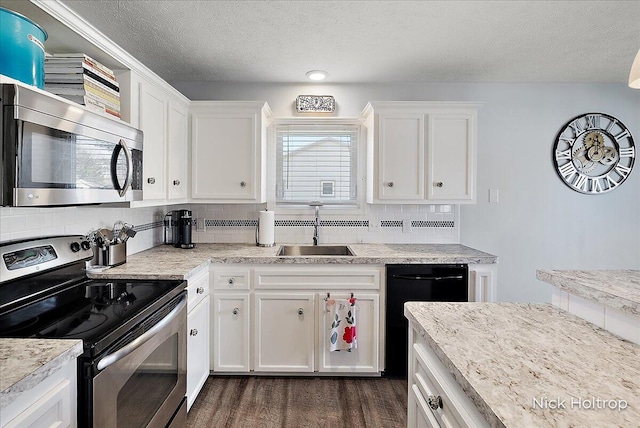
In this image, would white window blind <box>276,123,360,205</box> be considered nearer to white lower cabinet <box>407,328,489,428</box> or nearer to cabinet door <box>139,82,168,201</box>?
cabinet door <box>139,82,168,201</box>

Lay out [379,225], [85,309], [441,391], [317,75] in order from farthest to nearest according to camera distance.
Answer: [379,225]
[317,75]
[85,309]
[441,391]

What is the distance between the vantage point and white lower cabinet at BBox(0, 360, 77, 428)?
861 millimetres

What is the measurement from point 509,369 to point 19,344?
133cm

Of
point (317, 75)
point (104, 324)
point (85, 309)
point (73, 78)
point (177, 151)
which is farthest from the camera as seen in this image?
point (317, 75)

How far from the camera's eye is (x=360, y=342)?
2.64m

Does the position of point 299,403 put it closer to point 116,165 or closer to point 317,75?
point 116,165

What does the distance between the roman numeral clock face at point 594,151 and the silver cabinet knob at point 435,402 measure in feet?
10.1

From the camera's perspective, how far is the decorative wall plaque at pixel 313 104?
325 centimetres

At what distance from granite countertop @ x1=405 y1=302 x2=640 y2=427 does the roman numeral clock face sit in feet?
8.55

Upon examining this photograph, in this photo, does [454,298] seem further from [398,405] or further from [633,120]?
[633,120]

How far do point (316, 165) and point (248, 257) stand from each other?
1.15m

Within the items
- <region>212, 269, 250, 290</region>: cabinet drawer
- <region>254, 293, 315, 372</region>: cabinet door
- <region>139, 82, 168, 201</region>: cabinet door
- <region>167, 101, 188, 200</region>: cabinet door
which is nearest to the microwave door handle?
<region>139, 82, 168, 201</region>: cabinet door

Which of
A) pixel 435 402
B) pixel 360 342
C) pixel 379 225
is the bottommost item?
pixel 360 342

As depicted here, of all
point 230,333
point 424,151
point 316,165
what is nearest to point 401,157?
point 424,151
